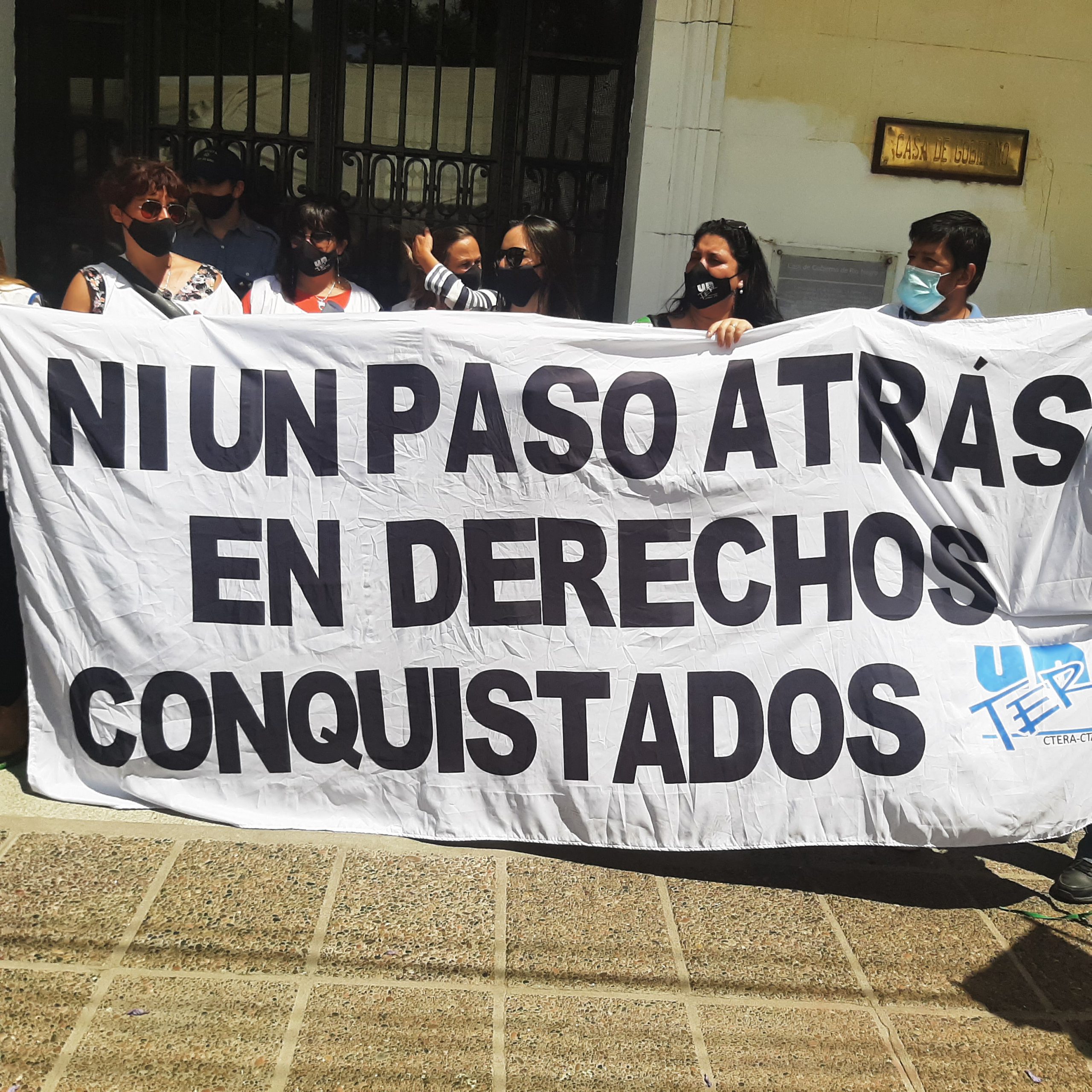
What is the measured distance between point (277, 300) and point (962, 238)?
2333 mm

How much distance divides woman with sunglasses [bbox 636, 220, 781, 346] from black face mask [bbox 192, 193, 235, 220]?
197 cm

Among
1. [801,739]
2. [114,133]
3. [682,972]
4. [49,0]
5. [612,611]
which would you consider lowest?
[682,972]

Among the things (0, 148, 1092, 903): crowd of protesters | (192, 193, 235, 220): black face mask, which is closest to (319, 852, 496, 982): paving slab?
(0, 148, 1092, 903): crowd of protesters

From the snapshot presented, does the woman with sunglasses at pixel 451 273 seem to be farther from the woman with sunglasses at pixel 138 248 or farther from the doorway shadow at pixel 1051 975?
the doorway shadow at pixel 1051 975

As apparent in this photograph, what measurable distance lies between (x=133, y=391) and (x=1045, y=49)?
469 centimetres

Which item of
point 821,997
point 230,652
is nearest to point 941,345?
Answer: point 821,997

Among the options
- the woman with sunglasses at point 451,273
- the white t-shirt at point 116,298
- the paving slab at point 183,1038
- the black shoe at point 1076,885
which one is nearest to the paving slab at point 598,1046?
the paving slab at point 183,1038

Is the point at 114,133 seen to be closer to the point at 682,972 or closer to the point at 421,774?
the point at 421,774

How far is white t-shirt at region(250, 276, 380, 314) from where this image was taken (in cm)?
388

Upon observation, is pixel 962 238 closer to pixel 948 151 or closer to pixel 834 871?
pixel 834 871

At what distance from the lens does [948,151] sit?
5406 millimetres

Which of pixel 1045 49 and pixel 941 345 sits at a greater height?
pixel 1045 49

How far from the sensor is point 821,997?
8.75 feet

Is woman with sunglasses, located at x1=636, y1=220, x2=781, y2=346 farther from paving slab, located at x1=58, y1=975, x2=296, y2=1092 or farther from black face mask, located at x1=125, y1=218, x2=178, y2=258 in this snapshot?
paving slab, located at x1=58, y1=975, x2=296, y2=1092
